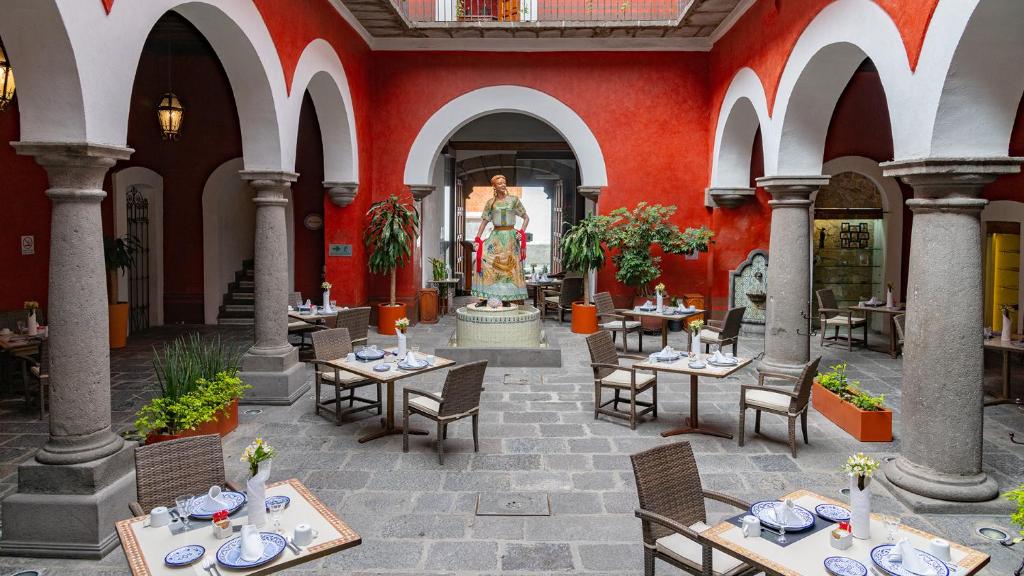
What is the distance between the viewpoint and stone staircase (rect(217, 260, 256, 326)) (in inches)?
452

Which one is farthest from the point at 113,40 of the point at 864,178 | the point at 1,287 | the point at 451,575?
the point at 864,178

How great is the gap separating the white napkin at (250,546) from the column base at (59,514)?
5.84 ft

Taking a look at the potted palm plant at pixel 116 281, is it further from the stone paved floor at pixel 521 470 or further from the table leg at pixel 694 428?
the table leg at pixel 694 428

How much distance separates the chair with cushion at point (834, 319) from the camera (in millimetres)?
9445

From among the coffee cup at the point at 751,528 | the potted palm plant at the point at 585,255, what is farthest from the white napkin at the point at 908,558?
the potted palm plant at the point at 585,255

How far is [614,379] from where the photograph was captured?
6.29 metres

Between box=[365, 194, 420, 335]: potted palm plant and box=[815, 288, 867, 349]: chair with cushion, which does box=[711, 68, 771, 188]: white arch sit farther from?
box=[365, 194, 420, 335]: potted palm plant

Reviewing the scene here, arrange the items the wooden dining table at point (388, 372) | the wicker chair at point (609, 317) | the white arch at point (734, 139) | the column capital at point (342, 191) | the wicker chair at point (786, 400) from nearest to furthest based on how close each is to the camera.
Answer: the wicker chair at point (786, 400) → the wooden dining table at point (388, 372) → the wicker chair at point (609, 317) → the white arch at point (734, 139) → the column capital at point (342, 191)

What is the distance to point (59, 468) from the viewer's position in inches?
149

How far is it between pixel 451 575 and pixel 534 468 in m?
1.58

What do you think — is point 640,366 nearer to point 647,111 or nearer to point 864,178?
point 647,111

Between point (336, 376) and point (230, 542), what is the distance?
338 cm

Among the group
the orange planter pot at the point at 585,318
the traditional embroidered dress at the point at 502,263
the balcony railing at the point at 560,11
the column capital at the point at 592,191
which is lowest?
the orange planter pot at the point at 585,318

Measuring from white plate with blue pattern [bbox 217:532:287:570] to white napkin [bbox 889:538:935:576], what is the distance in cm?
229
